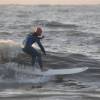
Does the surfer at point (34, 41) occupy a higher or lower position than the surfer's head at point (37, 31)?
lower

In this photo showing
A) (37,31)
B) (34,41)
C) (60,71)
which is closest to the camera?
(37,31)

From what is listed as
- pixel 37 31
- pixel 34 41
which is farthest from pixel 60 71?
pixel 37 31

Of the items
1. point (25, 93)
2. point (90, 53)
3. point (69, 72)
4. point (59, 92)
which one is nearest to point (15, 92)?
point (25, 93)

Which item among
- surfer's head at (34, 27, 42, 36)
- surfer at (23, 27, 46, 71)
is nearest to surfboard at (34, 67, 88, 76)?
surfer at (23, 27, 46, 71)

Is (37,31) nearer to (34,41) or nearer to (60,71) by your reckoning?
(34,41)

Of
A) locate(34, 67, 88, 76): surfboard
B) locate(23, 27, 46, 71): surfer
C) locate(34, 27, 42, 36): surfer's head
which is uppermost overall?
locate(34, 27, 42, 36): surfer's head

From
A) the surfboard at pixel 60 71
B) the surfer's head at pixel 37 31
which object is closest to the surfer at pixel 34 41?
the surfer's head at pixel 37 31

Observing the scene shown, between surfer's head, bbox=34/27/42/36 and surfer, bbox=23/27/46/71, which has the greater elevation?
surfer's head, bbox=34/27/42/36

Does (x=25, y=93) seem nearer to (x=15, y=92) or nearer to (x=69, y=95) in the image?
(x=15, y=92)

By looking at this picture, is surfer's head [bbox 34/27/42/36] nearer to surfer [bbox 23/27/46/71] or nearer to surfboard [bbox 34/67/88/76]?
surfer [bbox 23/27/46/71]

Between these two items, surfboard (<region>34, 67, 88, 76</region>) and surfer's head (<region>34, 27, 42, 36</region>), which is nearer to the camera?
surfer's head (<region>34, 27, 42, 36</region>)

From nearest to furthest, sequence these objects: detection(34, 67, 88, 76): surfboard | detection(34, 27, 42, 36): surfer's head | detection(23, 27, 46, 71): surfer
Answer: detection(34, 27, 42, 36): surfer's head < detection(23, 27, 46, 71): surfer < detection(34, 67, 88, 76): surfboard

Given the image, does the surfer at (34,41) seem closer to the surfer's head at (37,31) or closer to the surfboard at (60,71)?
the surfer's head at (37,31)

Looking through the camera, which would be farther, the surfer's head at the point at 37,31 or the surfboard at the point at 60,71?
the surfboard at the point at 60,71
